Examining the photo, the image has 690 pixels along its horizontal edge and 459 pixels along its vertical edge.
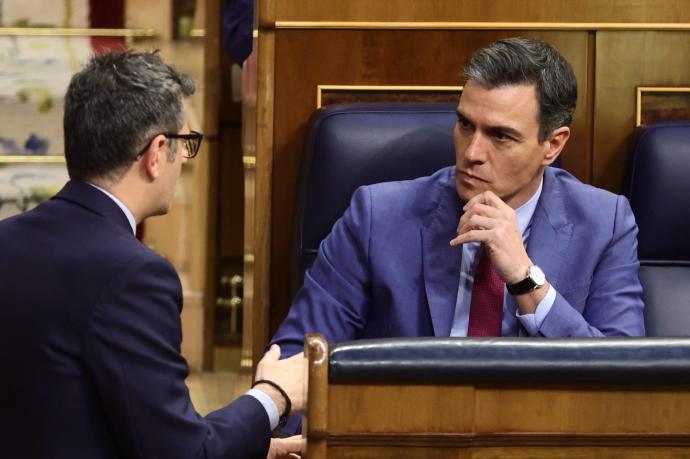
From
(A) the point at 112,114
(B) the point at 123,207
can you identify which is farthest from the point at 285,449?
(A) the point at 112,114

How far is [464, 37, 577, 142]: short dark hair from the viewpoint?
185 centimetres

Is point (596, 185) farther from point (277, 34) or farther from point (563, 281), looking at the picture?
point (277, 34)

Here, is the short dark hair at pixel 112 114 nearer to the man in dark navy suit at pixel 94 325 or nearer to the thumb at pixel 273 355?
the man in dark navy suit at pixel 94 325

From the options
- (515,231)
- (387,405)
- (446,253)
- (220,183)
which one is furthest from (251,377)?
(220,183)

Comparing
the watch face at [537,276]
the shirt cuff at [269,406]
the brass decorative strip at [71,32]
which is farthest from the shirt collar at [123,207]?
the brass decorative strip at [71,32]

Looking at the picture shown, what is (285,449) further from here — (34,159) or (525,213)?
(34,159)

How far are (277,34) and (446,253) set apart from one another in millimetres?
562

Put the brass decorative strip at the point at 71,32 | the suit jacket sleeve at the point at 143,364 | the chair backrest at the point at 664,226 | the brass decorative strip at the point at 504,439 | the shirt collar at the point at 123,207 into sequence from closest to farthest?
the brass decorative strip at the point at 504,439
the suit jacket sleeve at the point at 143,364
the shirt collar at the point at 123,207
the chair backrest at the point at 664,226
the brass decorative strip at the point at 71,32

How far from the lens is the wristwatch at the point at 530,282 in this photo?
178cm

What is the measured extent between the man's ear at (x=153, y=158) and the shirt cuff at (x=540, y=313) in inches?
25.3

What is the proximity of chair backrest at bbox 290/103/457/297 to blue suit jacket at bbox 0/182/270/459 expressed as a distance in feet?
2.21

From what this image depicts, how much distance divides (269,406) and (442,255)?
0.48 metres

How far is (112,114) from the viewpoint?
4.68 feet

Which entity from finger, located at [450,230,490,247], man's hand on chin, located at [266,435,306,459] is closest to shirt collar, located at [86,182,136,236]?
man's hand on chin, located at [266,435,306,459]
